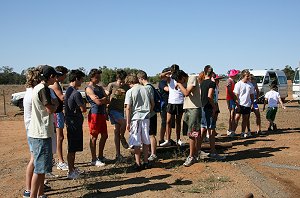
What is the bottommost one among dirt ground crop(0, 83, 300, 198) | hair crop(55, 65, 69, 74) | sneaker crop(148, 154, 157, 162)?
dirt ground crop(0, 83, 300, 198)

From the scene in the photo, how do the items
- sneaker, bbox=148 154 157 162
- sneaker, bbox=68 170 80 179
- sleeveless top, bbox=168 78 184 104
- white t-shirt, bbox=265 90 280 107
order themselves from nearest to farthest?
sneaker, bbox=68 170 80 179, sneaker, bbox=148 154 157 162, sleeveless top, bbox=168 78 184 104, white t-shirt, bbox=265 90 280 107

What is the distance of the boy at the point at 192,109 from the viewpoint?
660 centimetres

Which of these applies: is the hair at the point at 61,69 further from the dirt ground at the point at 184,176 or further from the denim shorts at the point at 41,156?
the dirt ground at the point at 184,176

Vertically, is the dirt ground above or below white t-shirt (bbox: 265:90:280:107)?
Result: below

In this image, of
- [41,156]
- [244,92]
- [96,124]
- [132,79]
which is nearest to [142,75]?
[132,79]

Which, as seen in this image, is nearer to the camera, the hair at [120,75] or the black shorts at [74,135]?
the black shorts at [74,135]

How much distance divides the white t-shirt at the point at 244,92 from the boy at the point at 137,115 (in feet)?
12.3

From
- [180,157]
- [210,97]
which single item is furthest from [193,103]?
[180,157]

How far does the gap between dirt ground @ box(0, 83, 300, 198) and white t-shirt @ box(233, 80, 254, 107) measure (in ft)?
4.14

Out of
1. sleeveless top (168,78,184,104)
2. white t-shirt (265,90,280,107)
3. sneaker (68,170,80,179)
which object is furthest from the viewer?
white t-shirt (265,90,280,107)

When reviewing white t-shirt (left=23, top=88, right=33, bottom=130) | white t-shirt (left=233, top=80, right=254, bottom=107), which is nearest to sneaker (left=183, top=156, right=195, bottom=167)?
white t-shirt (left=23, top=88, right=33, bottom=130)

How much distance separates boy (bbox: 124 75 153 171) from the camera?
644 centimetres

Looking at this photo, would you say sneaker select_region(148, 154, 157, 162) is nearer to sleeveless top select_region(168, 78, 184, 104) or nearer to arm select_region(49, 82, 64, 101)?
sleeveless top select_region(168, 78, 184, 104)

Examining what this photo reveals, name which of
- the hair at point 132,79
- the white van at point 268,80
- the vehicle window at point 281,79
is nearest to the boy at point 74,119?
Result: the hair at point 132,79
